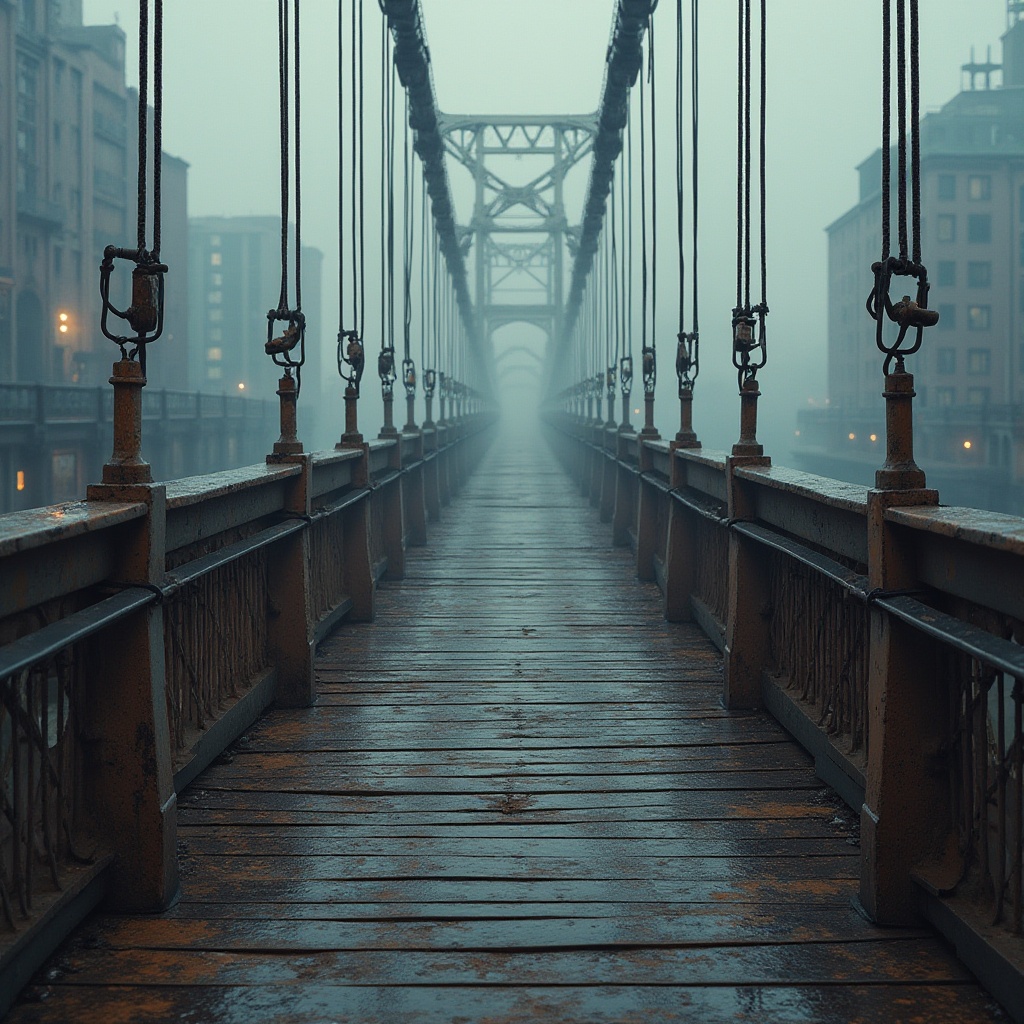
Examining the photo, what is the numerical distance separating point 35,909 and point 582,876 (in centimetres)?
134

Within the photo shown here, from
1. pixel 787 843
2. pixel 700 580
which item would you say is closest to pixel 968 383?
pixel 700 580

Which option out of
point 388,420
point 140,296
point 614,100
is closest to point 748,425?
point 140,296

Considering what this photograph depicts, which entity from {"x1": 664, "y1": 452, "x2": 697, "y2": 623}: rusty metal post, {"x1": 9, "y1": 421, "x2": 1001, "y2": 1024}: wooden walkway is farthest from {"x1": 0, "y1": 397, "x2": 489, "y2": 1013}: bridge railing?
{"x1": 664, "y1": 452, "x2": 697, "y2": 623}: rusty metal post

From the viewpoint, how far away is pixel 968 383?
54.0m

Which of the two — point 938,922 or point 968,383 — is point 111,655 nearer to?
point 938,922

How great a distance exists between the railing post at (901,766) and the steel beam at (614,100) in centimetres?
1165

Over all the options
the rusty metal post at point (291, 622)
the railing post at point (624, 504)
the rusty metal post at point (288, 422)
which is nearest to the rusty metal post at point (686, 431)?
the rusty metal post at point (288, 422)

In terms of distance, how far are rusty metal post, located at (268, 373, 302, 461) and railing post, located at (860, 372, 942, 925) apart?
3.27 metres

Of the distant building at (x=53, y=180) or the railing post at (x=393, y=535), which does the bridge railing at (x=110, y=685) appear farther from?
the distant building at (x=53, y=180)

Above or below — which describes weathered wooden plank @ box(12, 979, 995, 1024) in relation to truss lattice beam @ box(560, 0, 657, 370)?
below

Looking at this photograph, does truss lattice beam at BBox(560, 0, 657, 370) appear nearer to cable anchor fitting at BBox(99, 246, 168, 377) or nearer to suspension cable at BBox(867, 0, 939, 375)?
suspension cable at BBox(867, 0, 939, 375)

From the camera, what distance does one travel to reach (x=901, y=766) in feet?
9.88

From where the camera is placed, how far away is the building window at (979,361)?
54.1 meters

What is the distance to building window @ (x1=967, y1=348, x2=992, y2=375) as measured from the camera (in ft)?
177
